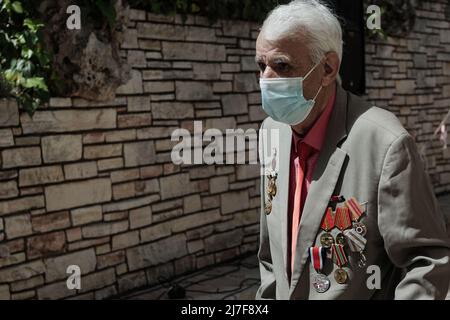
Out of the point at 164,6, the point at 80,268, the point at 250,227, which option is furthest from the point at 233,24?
the point at 80,268

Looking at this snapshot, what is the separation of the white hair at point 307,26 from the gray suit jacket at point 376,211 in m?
0.17

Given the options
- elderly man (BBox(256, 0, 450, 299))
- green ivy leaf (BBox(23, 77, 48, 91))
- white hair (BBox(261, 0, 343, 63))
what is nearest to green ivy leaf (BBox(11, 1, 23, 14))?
green ivy leaf (BBox(23, 77, 48, 91))

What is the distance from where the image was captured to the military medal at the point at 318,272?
167cm

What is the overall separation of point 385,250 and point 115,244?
3.28 meters

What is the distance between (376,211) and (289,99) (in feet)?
1.55

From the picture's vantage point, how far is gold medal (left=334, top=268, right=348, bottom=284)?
164 cm

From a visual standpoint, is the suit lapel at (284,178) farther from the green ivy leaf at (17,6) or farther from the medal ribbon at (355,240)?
the green ivy leaf at (17,6)

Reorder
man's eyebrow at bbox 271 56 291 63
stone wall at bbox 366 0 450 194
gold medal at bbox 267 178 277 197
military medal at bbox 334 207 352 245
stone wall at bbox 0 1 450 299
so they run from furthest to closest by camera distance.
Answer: stone wall at bbox 366 0 450 194, stone wall at bbox 0 1 450 299, gold medal at bbox 267 178 277 197, man's eyebrow at bbox 271 56 291 63, military medal at bbox 334 207 352 245

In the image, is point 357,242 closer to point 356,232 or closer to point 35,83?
point 356,232

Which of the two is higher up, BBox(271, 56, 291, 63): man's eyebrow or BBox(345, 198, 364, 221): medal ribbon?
BBox(271, 56, 291, 63): man's eyebrow

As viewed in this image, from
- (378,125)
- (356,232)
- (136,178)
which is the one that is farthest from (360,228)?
(136,178)

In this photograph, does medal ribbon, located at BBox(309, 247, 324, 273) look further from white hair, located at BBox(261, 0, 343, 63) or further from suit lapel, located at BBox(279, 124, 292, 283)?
white hair, located at BBox(261, 0, 343, 63)

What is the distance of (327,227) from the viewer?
5.48ft

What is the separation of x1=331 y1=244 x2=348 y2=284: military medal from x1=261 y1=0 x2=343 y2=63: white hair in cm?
55
